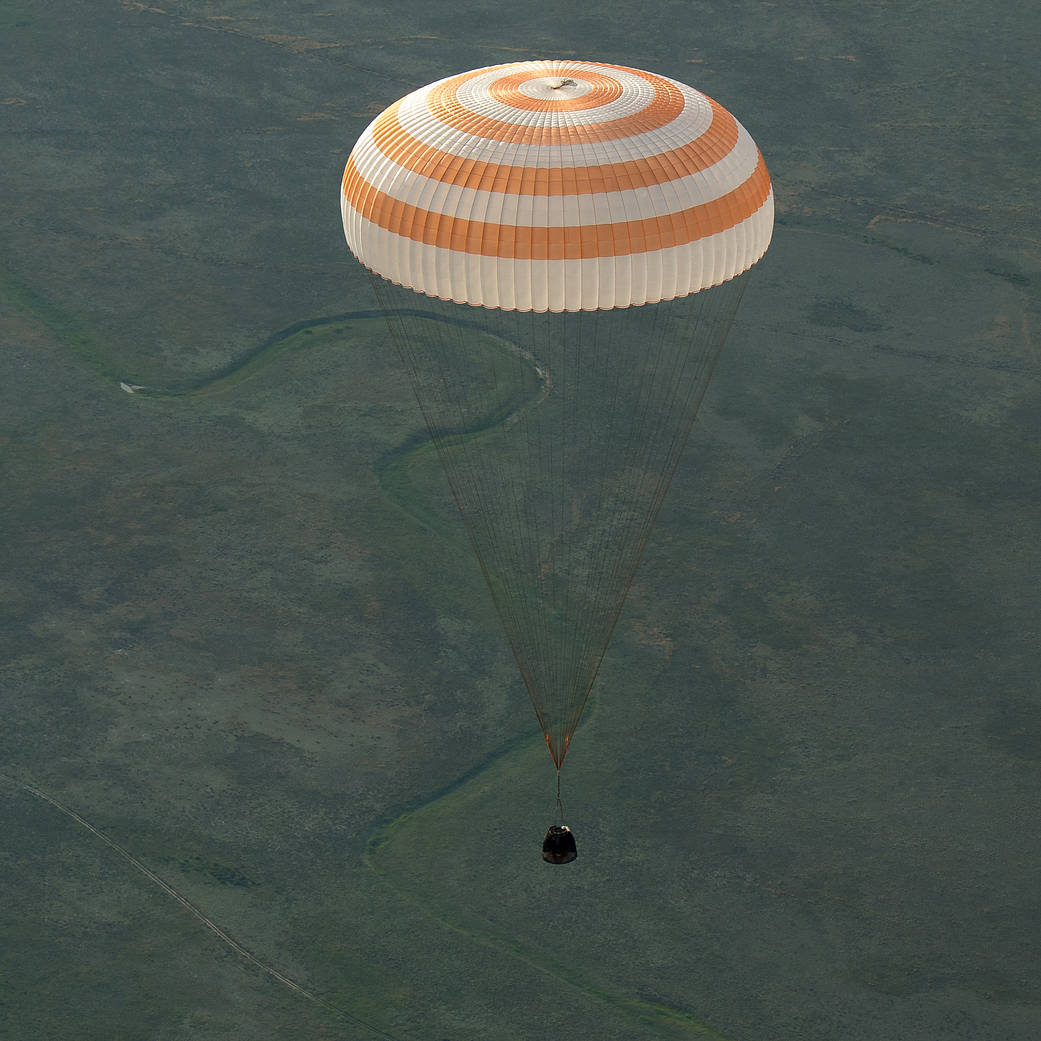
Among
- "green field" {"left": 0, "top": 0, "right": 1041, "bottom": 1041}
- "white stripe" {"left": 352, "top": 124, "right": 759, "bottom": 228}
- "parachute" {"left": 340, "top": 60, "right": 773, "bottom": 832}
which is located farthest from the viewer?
"green field" {"left": 0, "top": 0, "right": 1041, "bottom": 1041}

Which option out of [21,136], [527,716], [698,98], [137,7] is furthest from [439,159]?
[137,7]

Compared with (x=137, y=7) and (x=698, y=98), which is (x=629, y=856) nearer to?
(x=698, y=98)

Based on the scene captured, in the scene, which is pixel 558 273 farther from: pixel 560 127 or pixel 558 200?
pixel 560 127

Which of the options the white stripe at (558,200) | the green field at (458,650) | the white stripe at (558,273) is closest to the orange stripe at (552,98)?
the white stripe at (558,200)

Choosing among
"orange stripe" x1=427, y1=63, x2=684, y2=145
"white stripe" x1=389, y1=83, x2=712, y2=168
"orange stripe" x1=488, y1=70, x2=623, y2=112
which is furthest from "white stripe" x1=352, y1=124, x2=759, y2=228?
"orange stripe" x1=488, y1=70, x2=623, y2=112

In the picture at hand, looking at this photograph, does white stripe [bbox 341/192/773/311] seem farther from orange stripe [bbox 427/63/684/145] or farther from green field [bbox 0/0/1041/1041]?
green field [bbox 0/0/1041/1041]

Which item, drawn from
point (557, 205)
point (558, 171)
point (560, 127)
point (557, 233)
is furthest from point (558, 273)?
point (560, 127)

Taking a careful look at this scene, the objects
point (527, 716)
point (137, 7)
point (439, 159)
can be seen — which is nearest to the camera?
point (439, 159)
